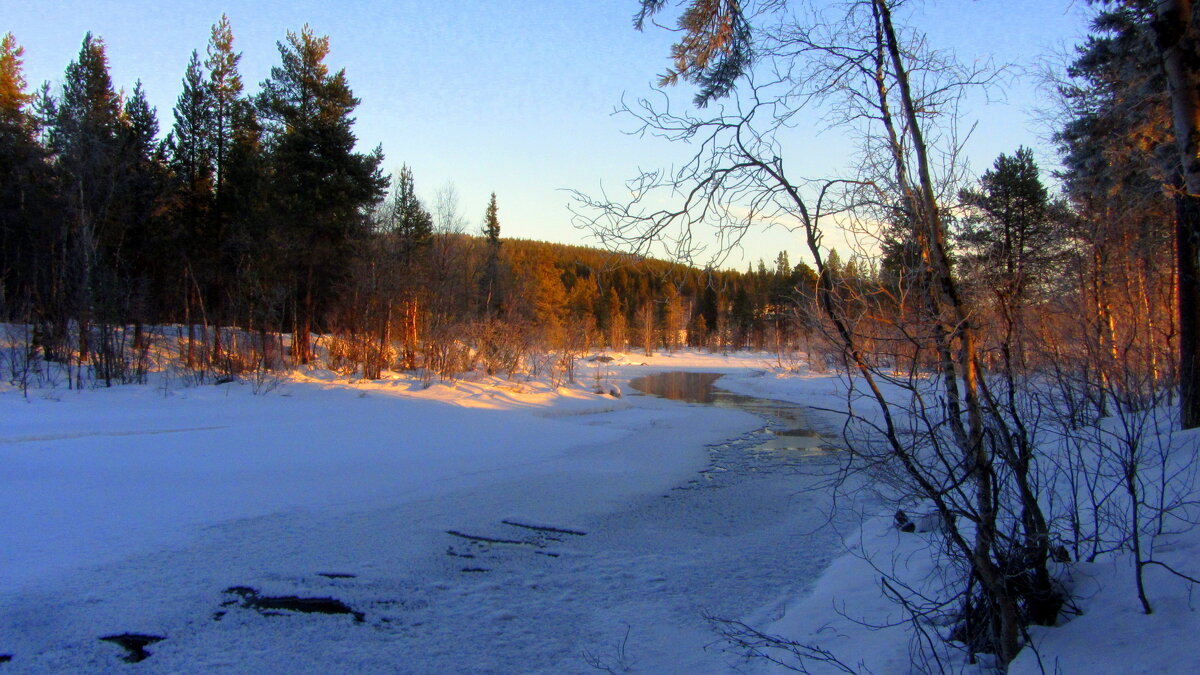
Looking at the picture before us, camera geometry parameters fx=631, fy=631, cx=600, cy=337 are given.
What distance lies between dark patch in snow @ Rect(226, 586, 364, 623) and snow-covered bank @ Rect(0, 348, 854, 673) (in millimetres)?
81

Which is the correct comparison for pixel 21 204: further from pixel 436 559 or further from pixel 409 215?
pixel 436 559

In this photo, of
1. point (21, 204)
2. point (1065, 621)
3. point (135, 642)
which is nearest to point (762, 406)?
point (1065, 621)

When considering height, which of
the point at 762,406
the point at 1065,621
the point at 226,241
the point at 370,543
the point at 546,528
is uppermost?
the point at 226,241

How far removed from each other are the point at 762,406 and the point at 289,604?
780 inches

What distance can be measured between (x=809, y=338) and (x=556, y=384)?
62.4ft

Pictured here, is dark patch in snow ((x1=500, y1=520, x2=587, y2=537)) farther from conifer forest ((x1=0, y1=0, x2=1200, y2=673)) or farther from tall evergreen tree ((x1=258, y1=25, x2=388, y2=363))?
tall evergreen tree ((x1=258, y1=25, x2=388, y2=363))

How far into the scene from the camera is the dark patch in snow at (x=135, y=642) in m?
3.89

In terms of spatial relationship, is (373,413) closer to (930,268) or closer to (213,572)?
(213,572)

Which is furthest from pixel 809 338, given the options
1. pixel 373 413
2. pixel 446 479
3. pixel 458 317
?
pixel 458 317

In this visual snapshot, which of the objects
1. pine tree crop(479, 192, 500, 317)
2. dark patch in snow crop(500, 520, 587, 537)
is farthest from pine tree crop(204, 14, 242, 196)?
dark patch in snow crop(500, 520, 587, 537)

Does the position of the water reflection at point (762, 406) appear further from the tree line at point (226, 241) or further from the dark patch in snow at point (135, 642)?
the dark patch in snow at point (135, 642)

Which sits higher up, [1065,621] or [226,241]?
[226,241]

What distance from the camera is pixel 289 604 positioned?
480 cm

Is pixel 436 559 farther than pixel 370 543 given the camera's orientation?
No
